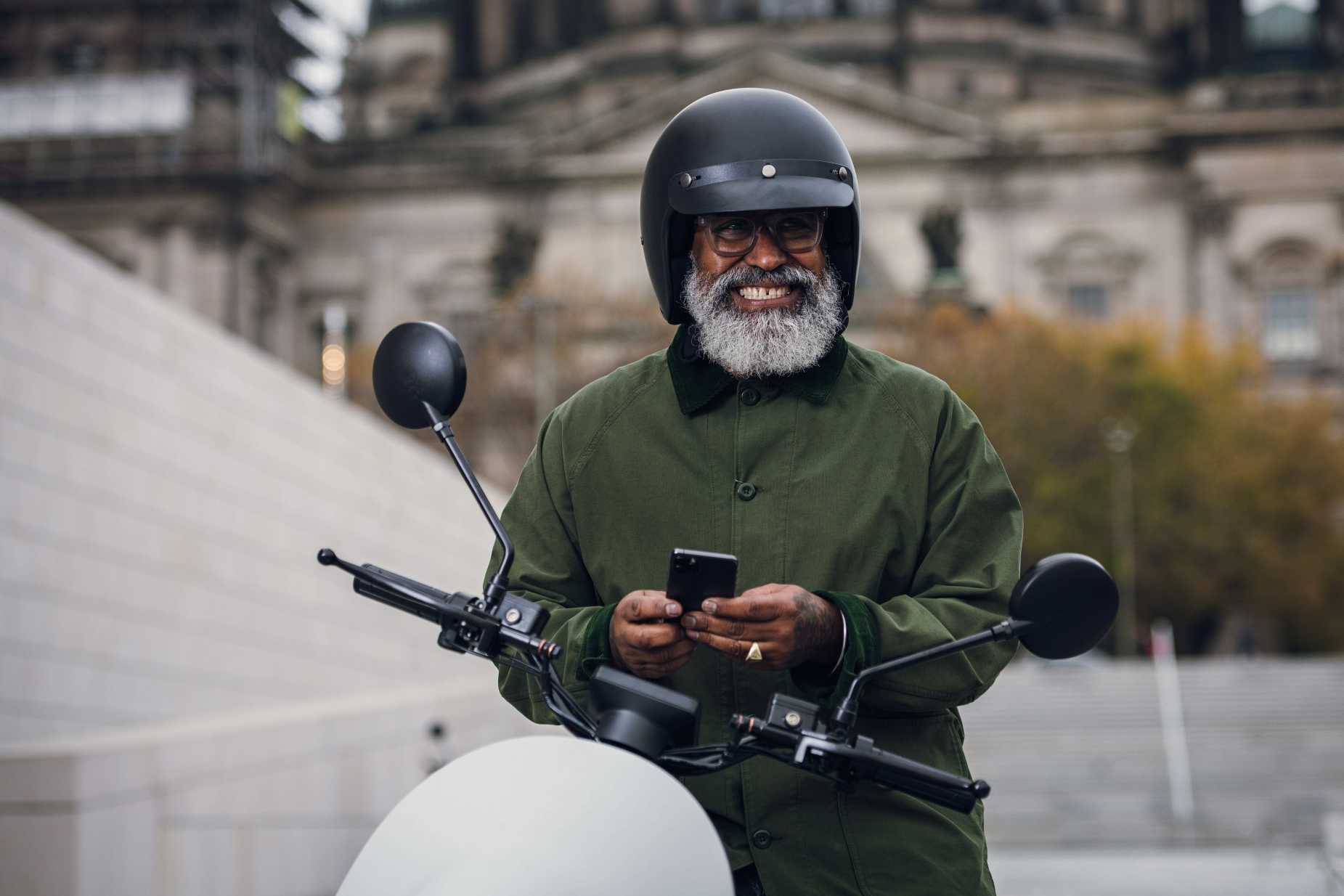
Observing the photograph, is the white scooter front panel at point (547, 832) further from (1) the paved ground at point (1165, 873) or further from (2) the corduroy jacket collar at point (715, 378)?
(1) the paved ground at point (1165, 873)

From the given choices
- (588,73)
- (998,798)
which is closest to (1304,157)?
(588,73)

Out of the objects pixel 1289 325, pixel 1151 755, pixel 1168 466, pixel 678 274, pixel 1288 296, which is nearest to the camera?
pixel 678 274

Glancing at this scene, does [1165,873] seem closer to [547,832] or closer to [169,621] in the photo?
[169,621]

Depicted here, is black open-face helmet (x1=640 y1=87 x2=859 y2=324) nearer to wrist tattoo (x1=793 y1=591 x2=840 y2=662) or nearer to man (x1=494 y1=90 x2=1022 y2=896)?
man (x1=494 y1=90 x2=1022 y2=896)

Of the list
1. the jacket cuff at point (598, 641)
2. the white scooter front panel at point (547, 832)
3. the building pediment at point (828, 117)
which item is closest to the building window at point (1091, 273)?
the building pediment at point (828, 117)

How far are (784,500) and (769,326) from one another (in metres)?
0.27

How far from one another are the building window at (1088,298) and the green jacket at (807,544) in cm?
6558

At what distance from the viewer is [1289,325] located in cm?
6662

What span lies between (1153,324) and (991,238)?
11.3m

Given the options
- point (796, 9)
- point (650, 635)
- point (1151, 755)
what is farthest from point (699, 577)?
point (796, 9)

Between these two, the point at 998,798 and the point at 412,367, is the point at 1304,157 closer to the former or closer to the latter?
the point at 998,798

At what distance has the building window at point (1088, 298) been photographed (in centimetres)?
6725

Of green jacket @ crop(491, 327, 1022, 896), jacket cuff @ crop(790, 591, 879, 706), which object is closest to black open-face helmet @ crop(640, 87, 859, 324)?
green jacket @ crop(491, 327, 1022, 896)

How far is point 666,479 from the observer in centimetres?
294
